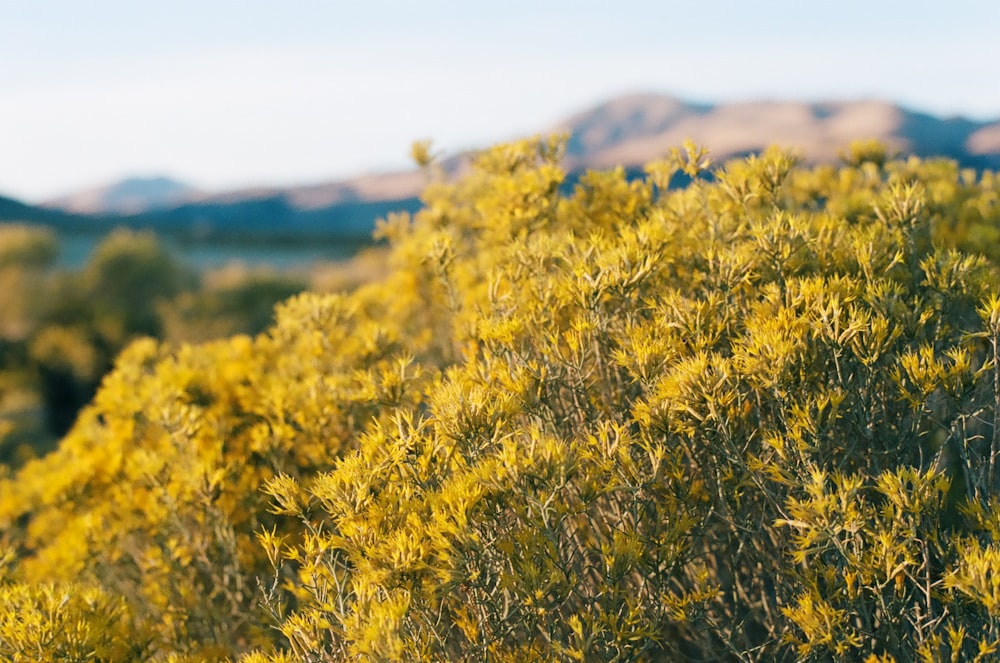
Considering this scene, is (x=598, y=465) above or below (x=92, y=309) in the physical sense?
above

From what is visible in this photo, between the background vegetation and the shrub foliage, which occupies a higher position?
the shrub foliage

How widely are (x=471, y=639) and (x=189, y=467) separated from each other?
3499 millimetres

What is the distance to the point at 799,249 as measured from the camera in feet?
16.2

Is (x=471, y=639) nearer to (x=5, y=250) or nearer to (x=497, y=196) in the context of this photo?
(x=497, y=196)

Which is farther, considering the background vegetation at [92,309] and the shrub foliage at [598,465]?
the background vegetation at [92,309]

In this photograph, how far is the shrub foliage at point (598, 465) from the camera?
3648mm

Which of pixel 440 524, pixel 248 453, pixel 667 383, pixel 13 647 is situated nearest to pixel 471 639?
pixel 440 524

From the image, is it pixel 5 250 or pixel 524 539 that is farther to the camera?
pixel 5 250

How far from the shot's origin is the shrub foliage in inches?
144

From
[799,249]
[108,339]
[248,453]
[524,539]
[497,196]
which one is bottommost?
[108,339]

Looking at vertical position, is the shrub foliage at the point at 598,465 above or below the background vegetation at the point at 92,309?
above

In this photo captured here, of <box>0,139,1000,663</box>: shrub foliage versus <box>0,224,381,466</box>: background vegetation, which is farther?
<box>0,224,381,466</box>: background vegetation

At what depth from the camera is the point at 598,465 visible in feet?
13.0

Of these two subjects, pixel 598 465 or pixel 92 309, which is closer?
pixel 598 465
